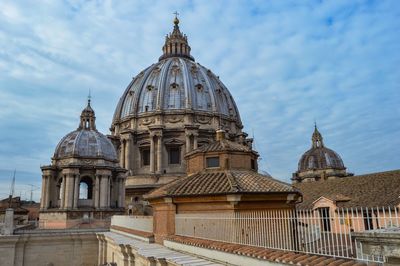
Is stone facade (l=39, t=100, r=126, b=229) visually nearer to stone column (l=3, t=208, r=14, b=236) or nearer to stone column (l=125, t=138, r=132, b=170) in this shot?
stone column (l=3, t=208, r=14, b=236)

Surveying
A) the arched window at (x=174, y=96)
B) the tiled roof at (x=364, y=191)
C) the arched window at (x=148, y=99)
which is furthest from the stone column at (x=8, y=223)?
the arched window at (x=174, y=96)

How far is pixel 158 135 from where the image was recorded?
4881cm

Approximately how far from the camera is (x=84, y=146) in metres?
38.2

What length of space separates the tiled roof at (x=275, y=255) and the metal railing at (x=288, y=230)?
0.21 m

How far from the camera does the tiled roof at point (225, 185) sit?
602 inches

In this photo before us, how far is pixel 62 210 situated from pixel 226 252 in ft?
93.9

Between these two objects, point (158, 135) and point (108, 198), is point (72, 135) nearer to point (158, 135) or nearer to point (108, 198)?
point (108, 198)

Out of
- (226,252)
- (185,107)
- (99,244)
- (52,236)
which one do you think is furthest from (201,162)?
(185,107)

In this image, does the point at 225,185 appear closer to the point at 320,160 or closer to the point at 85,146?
the point at 85,146

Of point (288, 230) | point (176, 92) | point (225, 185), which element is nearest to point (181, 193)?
point (225, 185)

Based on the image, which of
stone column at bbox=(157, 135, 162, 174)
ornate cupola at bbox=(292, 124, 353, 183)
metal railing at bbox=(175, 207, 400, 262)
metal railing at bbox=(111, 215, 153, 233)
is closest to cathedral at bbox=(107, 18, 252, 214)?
stone column at bbox=(157, 135, 162, 174)

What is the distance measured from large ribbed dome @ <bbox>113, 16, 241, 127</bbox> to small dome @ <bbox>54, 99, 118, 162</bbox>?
13.3 meters

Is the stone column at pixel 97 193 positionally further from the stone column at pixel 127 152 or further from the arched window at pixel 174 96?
the arched window at pixel 174 96

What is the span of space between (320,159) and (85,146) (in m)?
45.2
